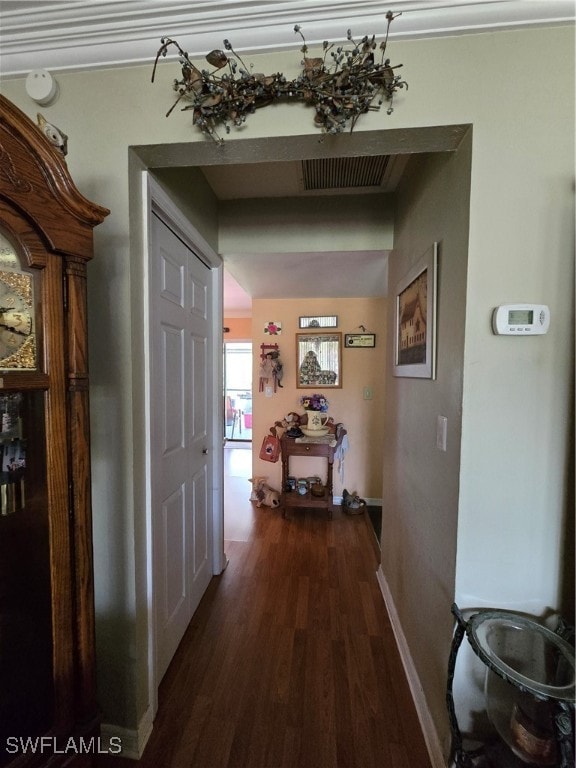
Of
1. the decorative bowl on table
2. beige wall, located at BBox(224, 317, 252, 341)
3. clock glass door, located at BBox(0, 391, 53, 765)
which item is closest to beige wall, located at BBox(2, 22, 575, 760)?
clock glass door, located at BBox(0, 391, 53, 765)

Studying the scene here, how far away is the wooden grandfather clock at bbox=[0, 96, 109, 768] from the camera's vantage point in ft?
2.20

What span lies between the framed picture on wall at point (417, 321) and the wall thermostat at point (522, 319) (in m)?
0.27

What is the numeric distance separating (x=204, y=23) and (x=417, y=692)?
2529 mm

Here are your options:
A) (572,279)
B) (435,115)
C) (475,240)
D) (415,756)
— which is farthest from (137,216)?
(415,756)

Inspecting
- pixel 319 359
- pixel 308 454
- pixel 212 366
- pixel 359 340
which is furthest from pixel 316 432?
pixel 212 366

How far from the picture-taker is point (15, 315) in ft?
2.23

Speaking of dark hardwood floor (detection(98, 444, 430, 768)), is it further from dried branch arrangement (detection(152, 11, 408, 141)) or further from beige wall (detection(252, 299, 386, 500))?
dried branch arrangement (detection(152, 11, 408, 141))

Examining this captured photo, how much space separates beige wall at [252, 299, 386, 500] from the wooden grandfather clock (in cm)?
256

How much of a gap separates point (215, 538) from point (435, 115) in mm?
2410

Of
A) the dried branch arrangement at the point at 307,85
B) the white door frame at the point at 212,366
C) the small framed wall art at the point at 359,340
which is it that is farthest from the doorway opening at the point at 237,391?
the dried branch arrangement at the point at 307,85

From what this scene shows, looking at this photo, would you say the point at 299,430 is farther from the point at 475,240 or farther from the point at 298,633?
the point at 475,240

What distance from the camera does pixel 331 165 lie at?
5.01ft

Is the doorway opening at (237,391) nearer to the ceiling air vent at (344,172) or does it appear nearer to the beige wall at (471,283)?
the ceiling air vent at (344,172)

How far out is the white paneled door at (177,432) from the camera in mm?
1279
